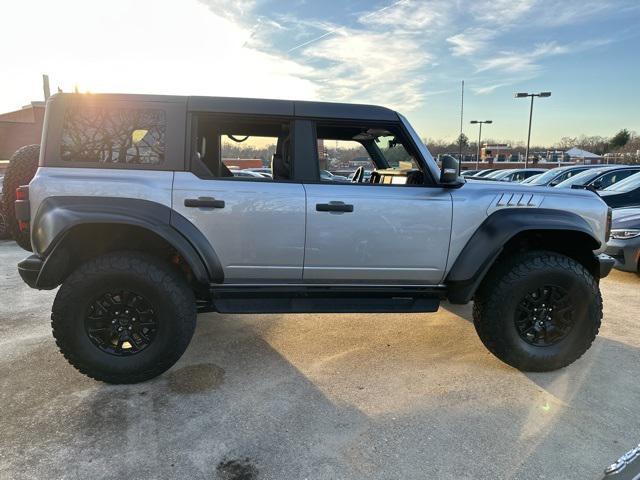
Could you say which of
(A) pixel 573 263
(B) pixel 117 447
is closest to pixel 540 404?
(A) pixel 573 263

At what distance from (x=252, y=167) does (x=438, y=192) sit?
188cm

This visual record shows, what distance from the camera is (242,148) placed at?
3.90 meters

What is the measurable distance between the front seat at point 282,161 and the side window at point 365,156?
248 millimetres

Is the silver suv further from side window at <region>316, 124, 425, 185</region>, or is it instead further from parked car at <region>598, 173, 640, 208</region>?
parked car at <region>598, 173, 640, 208</region>

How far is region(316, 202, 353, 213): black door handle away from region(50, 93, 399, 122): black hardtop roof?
0.69m

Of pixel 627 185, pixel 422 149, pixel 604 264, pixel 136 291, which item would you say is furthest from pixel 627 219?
pixel 136 291

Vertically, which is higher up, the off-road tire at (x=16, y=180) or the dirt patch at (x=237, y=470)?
the off-road tire at (x=16, y=180)

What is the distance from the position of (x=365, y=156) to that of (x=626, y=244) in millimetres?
4294

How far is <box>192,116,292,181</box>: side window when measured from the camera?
327 cm

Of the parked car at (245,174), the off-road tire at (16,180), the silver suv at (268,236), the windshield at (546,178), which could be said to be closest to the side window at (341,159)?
the silver suv at (268,236)

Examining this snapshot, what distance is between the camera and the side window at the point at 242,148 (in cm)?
327

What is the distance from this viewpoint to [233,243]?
3.09m

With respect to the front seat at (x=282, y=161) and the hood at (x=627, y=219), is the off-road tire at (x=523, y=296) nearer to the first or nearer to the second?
the front seat at (x=282, y=161)

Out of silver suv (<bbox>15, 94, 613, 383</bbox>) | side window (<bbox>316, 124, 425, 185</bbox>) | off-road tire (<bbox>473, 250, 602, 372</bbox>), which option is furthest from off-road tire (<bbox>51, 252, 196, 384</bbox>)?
off-road tire (<bbox>473, 250, 602, 372</bbox>)
